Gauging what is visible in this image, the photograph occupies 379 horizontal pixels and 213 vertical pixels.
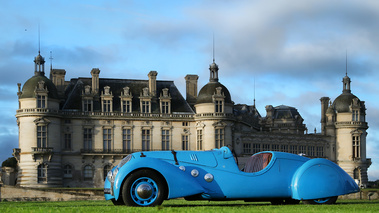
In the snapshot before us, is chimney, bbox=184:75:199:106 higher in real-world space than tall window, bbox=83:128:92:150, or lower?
higher

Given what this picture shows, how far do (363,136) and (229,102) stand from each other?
22532 millimetres

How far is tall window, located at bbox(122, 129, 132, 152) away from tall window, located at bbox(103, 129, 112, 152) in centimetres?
138

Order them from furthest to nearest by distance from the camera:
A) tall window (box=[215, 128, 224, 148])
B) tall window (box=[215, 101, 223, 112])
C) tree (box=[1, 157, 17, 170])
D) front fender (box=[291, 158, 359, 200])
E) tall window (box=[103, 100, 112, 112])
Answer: tree (box=[1, 157, 17, 170])
tall window (box=[215, 101, 223, 112])
tall window (box=[215, 128, 224, 148])
tall window (box=[103, 100, 112, 112])
front fender (box=[291, 158, 359, 200])

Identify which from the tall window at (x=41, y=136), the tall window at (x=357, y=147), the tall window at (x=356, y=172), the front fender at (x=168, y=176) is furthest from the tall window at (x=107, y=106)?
the front fender at (x=168, y=176)

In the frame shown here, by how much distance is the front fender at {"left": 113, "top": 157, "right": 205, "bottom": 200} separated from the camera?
16.5 metres

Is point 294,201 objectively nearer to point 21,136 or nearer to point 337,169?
point 337,169

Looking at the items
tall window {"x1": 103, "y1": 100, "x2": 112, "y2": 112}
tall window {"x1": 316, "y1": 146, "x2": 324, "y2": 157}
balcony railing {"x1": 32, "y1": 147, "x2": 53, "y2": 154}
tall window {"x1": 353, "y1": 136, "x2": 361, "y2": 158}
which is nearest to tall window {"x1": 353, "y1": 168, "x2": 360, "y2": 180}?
tall window {"x1": 353, "y1": 136, "x2": 361, "y2": 158}

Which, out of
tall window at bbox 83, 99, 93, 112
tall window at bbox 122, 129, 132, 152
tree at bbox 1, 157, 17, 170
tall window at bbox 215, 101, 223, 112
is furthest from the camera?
tree at bbox 1, 157, 17, 170

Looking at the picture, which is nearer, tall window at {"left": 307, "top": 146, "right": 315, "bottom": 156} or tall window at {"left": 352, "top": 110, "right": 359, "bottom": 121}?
tall window at {"left": 307, "top": 146, "right": 315, "bottom": 156}

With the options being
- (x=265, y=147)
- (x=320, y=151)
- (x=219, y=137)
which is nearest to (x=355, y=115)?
(x=320, y=151)

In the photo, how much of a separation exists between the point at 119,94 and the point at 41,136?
33.8ft

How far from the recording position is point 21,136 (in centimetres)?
6906

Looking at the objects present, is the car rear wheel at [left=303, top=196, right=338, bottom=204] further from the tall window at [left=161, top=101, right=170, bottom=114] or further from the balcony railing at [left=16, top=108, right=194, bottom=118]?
the tall window at [left=161, top=101, right=170, bottom=114]

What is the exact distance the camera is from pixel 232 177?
17859mm
